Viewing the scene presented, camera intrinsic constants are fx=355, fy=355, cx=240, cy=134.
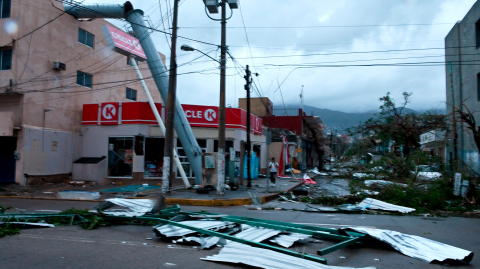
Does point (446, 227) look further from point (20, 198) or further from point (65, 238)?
point (20, 198)

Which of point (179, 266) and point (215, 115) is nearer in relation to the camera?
point (179, 266)

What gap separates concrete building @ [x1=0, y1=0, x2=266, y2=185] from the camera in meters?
19.2

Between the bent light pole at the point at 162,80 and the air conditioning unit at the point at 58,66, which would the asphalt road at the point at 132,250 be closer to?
the bent light pole at the point at 162,80

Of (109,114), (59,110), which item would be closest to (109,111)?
(109,114)

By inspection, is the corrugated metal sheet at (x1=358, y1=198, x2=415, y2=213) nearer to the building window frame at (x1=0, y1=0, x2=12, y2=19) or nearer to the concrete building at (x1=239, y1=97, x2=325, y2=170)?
the building window frame at (x1=0, y1=0, x2=12, y2=19)

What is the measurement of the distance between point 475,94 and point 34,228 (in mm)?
22234

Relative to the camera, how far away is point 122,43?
66.0 feet

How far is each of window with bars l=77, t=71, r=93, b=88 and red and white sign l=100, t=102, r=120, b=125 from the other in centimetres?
301

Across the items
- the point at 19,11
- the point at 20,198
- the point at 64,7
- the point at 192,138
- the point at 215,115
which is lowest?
the point at 20,198

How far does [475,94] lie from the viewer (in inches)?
796

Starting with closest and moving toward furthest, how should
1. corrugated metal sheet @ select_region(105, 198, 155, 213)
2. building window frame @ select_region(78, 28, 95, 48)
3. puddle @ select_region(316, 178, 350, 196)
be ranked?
corrugated metal sheet @ select_region(105, 198, 155, 213) < puddle @ select_region(316, 178, 350, 196) < building window frame @ select_region(78, 28, 95, 48)

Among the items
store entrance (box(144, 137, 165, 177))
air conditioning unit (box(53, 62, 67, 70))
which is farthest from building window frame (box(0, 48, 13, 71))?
store entrance (box(144, 137, 165, 177))

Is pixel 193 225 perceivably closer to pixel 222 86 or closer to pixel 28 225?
pixel 28 225

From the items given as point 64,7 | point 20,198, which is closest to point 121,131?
point 20,198
